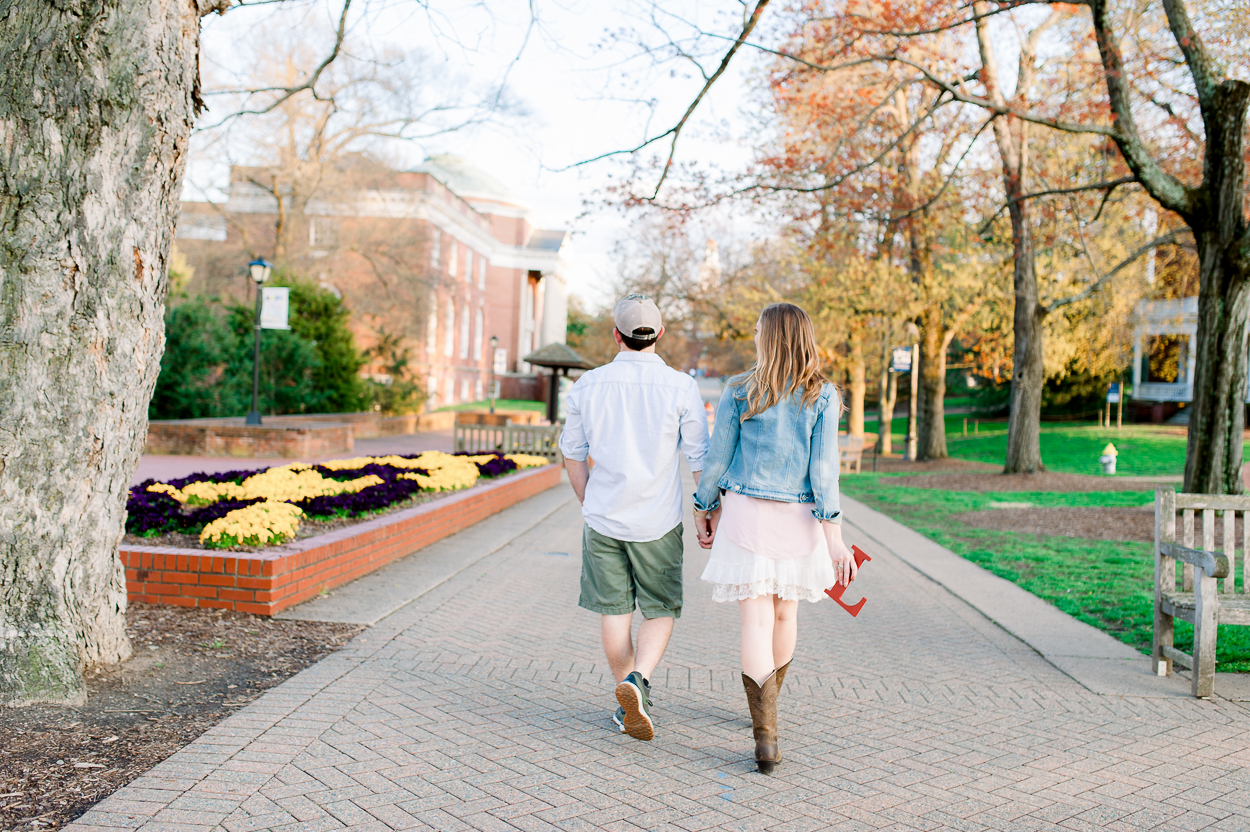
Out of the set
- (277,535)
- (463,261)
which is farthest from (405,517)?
(463,261)

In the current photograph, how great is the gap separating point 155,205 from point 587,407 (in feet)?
7.26

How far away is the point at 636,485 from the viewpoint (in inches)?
161

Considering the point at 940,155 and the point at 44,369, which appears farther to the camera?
the point at 940,155

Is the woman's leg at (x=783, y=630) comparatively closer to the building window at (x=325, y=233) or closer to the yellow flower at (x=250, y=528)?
the yellow flower at (x=250, y=528)

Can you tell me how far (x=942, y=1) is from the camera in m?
13.3

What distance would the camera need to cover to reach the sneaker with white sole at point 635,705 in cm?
386

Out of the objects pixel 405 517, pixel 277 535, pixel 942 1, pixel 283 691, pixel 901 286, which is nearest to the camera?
pixel 283 691

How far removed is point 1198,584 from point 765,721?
2665 mm

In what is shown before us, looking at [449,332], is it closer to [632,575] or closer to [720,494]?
[632,575]

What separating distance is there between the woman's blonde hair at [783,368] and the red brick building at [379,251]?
25.8 metres

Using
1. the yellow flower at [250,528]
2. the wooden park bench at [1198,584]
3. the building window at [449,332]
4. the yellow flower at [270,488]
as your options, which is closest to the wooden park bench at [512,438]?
the yellow flower at [270,488]

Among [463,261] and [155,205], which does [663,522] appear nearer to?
[155,205]

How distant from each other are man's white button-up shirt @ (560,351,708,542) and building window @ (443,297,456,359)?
140 feet

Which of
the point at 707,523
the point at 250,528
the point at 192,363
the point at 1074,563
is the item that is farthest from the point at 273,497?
the point at 192,363
